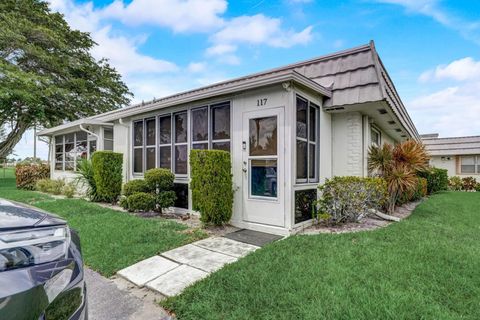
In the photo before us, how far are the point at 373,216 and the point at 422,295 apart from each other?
3976 mm

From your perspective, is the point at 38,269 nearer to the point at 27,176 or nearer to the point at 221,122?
the point at 221,122

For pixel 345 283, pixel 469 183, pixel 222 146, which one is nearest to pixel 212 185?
pixel 222 146

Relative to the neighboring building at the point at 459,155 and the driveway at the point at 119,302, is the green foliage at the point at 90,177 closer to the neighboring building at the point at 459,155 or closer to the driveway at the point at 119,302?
the driveway at the point at 119,302

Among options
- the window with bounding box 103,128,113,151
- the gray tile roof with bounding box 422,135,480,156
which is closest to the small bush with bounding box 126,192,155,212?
the window with bounding box 103,128,113,151

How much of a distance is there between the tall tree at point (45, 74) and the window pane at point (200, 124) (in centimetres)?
1205

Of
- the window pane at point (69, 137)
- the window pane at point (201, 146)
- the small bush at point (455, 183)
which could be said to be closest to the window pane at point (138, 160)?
the window pane at point (201, 146)

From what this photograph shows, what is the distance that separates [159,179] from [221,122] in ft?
6.83

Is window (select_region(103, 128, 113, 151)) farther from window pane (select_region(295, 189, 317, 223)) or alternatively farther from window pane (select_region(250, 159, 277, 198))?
window pane (select_region(295, 189, 317, 223))

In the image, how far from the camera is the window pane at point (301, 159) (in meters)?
5.20

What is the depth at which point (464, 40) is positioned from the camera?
9.39 meters

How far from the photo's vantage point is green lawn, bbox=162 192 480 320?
7.79ft

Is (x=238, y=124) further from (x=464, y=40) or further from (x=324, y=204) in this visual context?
(x=464, y=40)

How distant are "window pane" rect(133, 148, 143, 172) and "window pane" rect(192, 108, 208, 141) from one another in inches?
95.6

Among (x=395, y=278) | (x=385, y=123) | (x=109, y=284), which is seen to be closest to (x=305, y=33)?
(x=385, y=123)
